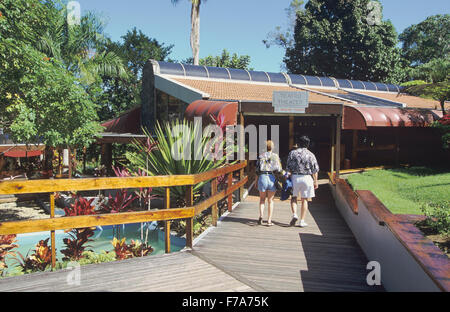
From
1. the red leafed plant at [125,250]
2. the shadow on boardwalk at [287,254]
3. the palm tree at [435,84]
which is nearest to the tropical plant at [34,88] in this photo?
the red leafed plant at [125,250]

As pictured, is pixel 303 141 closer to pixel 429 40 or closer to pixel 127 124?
pixel 127 124

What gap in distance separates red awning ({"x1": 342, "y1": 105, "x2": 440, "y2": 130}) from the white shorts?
5011 millimetres

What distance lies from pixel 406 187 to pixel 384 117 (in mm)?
3090

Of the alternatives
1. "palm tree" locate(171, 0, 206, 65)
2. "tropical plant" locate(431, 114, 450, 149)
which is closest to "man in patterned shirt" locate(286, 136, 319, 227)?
"tropical plant" locate(431, 114, 450, 149)

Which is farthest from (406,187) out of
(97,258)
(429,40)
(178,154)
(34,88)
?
(429,40)

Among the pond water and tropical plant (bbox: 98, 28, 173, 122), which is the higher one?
tropical plant (bbox: 98, 28, 173, 122)

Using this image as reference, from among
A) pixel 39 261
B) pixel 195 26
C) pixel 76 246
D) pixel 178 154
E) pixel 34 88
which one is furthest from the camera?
pixel 195 26

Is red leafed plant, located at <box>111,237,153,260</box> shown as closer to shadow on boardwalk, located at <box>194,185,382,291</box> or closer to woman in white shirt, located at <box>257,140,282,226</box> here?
shadow on boardwalk, located at <box>194,185,382,291</box>

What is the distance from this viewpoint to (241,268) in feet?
13.6

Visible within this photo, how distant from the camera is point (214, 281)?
143 inches

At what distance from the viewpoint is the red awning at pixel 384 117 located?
10.8 meters

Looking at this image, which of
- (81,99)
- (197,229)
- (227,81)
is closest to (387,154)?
(227,81)

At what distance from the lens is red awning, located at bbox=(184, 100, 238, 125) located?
366 inches
